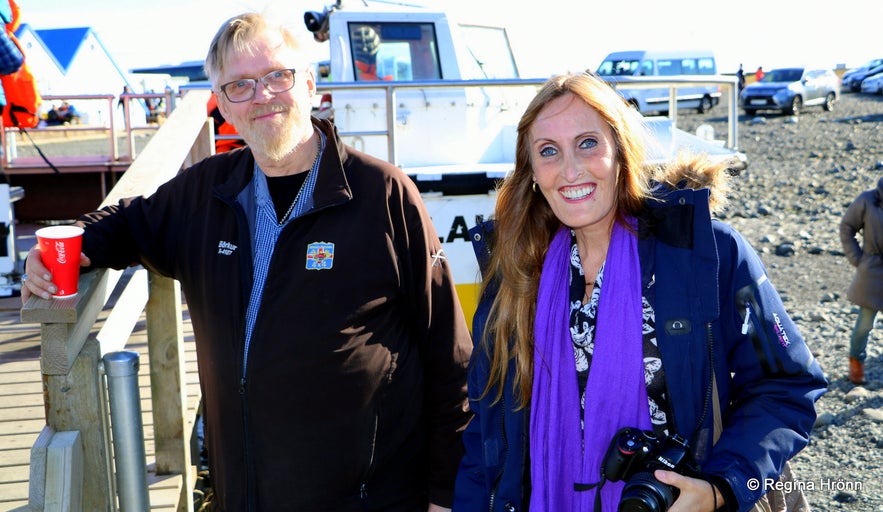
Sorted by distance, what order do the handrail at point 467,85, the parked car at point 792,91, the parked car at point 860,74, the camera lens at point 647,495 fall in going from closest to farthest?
1. the camera lens at point 647,495
2. the handrail at point 467,85
3. the parked car at point 792,91
4. the parked car at point 860,74

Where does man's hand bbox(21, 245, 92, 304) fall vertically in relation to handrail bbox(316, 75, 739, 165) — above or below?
below

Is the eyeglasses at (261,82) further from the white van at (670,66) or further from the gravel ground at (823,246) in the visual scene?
the white van at (670,66)

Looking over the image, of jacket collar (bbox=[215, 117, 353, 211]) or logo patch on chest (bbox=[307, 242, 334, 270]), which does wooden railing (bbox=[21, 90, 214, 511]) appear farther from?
logo patch on chest (bbox=[307, 242, 334, 270])

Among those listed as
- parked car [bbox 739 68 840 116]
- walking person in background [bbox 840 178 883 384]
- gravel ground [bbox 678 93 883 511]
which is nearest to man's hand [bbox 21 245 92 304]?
gravel ground [bbox 678 93 883 511]

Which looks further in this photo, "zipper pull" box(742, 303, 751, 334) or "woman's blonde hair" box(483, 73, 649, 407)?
"woman's blonde hair" box(483, 73, 649, 407)

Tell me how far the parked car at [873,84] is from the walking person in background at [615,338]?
36.7 meters

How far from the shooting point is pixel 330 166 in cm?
241

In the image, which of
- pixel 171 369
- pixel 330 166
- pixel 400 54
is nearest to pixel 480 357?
pixel 330 166

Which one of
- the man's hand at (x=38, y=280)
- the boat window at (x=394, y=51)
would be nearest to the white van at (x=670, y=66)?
the boat window at (x=394, y=51)

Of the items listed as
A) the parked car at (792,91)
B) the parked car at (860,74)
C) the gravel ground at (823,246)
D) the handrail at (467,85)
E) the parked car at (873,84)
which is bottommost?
the gravel ground at (823,246)

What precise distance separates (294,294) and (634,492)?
3.36ft

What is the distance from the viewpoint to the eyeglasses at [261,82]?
2.43 meters

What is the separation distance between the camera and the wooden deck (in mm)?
3148

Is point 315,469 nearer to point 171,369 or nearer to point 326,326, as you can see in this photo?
point 326,326
